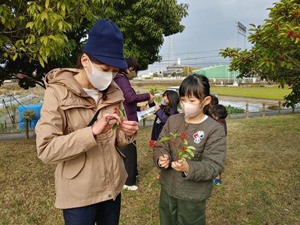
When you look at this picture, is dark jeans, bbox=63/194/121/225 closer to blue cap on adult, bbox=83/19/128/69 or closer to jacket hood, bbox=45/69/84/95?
jacket hood, bbox=45/69/84/95

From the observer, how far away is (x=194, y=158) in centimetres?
188

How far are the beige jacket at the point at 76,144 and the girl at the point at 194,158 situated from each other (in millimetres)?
434

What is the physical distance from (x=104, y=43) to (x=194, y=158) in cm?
116

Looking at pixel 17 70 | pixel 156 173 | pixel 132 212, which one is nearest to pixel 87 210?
pixel 132 212

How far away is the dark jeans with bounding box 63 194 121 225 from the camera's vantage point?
1.44 m

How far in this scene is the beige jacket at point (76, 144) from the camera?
1.25 metres

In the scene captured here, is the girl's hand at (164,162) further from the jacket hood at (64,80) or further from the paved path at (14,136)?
the paved path at (14,136)

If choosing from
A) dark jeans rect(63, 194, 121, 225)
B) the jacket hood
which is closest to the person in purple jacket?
dark jeans rect(63, 194, 121, 225)

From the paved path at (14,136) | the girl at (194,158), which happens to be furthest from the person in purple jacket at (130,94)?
the paved path at (14,136)

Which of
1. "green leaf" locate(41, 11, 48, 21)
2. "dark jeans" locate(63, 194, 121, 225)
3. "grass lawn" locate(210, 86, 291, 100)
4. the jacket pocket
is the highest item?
"green leaf" locate(41, 11, 48, 21)

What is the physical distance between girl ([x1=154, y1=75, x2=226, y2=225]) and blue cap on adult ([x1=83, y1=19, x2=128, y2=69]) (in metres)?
0.75

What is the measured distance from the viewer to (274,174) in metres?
4.46

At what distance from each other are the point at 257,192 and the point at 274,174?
3.26 ft

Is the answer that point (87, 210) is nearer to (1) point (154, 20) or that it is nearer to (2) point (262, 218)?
(2) point (262, 218)
